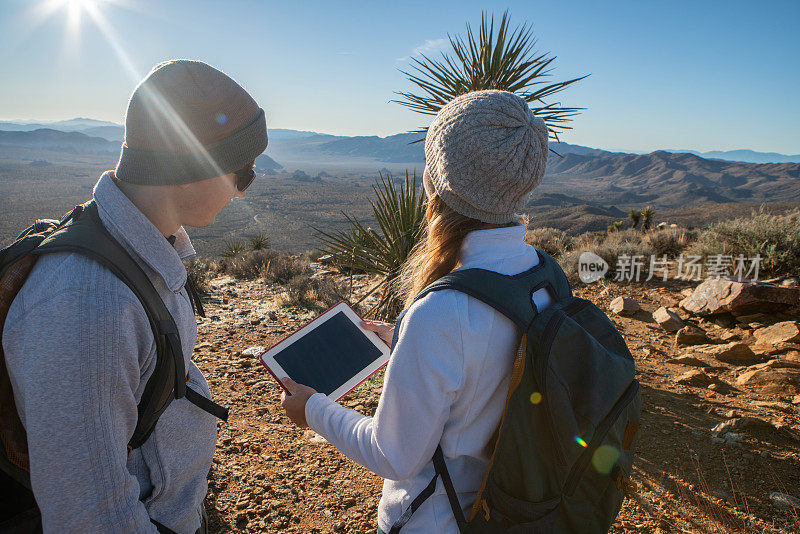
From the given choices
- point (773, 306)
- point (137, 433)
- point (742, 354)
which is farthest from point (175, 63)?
point (773, 306)

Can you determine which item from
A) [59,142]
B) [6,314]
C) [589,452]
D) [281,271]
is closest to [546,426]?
[589,452]

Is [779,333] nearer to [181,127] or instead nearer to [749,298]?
[749,298]

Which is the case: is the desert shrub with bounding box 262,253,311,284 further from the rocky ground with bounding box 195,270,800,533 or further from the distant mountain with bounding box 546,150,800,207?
the distant mountain with bounding box 546,150,800,207

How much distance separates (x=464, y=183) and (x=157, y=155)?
2.48 feet

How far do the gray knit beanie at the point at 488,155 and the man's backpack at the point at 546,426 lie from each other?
0.68 feet

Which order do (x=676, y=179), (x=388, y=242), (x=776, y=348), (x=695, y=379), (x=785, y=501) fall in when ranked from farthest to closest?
(x=676, y=179) → (x=776, y=348) → (x=388, y=242) → (x=695, y=379) → (x=785, y=501)

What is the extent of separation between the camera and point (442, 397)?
3.12ft

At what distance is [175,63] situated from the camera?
3.51 ft

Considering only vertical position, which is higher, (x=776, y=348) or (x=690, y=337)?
(x=776, y=348)

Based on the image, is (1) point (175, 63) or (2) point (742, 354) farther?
(2) point (742, 354)

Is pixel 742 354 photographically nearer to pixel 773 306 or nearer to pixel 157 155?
pixel 773 306

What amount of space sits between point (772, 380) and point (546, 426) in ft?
13.4

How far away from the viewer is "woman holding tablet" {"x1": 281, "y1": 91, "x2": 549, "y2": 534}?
0.95 meters

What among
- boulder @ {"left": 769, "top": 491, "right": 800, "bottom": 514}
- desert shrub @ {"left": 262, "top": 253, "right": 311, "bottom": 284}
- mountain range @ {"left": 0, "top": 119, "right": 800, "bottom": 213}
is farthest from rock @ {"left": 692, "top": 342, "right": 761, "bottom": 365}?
mountain range @ {"left": 0, "top": 119, "right": 800, "bottom": 213}
